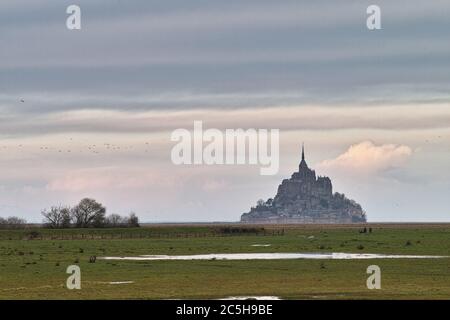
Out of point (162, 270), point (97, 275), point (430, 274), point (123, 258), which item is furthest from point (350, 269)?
point (123, 258)

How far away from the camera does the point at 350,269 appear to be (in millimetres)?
67062

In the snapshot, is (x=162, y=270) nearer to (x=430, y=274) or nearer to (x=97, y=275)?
(x=97, y=275)

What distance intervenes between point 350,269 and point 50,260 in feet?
99.4
